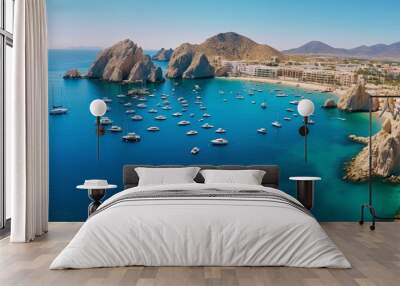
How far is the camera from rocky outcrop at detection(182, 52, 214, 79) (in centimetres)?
846

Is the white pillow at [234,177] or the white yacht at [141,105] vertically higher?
the white yacht at [141,105]

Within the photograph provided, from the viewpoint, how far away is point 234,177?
7.24 m

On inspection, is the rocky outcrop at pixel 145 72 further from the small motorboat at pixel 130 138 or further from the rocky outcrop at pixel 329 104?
the rocky outcrop at pixel 329 104

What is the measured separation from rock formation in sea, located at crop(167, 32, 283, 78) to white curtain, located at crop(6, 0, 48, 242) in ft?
7.42

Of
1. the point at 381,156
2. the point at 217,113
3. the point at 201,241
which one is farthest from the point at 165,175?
the point at 381,156

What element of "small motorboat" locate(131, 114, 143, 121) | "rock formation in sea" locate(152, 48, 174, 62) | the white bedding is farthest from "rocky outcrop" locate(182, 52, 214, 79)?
the white bedding

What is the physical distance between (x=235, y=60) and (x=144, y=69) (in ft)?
4.35

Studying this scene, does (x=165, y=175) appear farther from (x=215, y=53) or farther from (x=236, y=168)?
(x=215, y=53)

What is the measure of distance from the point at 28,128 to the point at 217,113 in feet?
9.25

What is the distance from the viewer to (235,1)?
8250 mm

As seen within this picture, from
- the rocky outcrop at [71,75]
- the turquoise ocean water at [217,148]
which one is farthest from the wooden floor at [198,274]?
the rocky outcrop at [71,75]

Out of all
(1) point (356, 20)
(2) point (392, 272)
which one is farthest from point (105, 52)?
(2) point (392, 272)

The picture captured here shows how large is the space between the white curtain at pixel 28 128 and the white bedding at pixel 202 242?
148 centimetres

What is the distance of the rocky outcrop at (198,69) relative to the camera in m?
8.46
